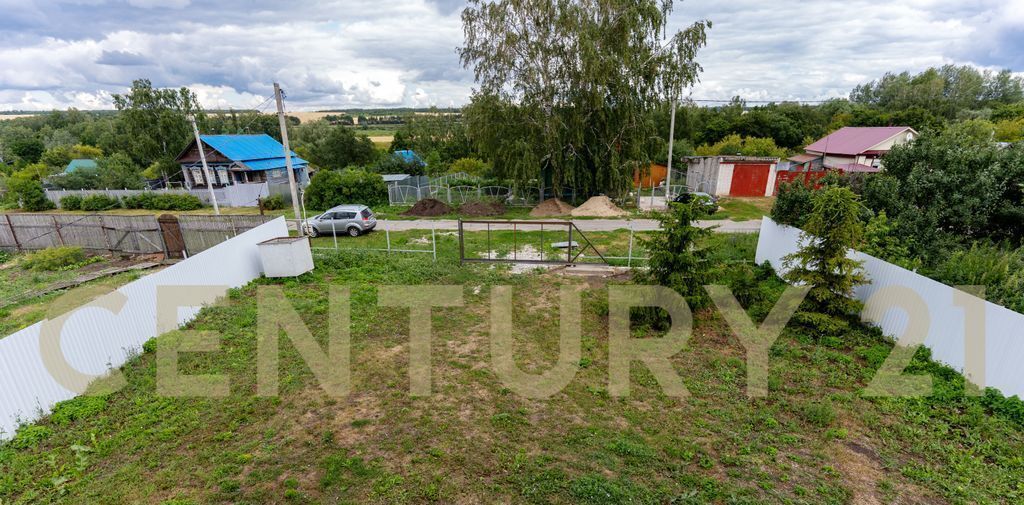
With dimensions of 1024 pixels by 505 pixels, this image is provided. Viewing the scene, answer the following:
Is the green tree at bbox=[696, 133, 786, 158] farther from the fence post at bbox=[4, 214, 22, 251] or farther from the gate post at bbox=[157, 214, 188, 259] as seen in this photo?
the fence post at bbox=[4, 214, 22, 251]

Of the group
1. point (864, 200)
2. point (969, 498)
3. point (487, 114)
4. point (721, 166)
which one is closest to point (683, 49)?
point (721, 166)

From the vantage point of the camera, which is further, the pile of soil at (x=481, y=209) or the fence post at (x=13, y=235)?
the pile of soil at (x=481, y=209)

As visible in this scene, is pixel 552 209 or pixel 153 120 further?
pixel 153 120

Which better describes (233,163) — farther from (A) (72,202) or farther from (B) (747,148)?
(B) (747,148)

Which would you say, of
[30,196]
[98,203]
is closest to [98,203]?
[98,203]

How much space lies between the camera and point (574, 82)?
20594 millimetres

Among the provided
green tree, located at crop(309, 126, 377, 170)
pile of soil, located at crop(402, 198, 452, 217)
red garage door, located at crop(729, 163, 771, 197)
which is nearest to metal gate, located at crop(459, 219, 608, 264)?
pile of soil, located at crop(402, 198, 452, 217)

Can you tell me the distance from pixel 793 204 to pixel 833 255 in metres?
Answer: 3.65

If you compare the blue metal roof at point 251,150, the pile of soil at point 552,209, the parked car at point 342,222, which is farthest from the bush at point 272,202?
the pile of soil at point 552,209

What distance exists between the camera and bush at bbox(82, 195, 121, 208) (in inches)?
1014

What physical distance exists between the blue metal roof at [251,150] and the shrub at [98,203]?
6.71 m

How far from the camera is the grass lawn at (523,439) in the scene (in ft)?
15.5

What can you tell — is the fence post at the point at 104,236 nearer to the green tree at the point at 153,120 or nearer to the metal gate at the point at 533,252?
the metal gate at the point at 533,252

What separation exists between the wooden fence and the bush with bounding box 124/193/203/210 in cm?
899
